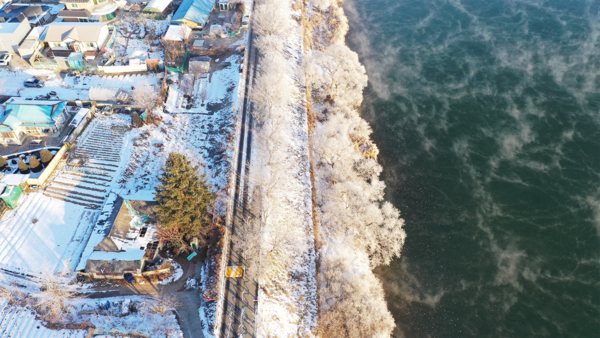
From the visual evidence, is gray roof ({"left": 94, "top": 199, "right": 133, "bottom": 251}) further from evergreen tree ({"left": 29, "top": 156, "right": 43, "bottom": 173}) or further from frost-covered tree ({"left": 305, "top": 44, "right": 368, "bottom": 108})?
frost-covered tree ({"left": 305, "top": 44, "right": 368, "bottom": 108})

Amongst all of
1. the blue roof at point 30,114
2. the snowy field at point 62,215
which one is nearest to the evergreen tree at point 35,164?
the snowy field at point 62,215

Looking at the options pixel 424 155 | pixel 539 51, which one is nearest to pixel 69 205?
pixel 424 155

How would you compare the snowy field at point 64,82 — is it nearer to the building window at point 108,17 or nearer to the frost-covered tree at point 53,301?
the building window at point 108,17

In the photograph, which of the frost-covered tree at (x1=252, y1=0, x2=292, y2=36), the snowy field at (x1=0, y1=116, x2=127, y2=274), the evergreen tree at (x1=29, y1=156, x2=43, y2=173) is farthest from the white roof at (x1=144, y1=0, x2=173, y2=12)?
the evergreen tree at (x1=29, y1=156, x2=43, y2=173)

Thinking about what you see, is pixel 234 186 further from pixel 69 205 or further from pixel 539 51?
pixel 539 51

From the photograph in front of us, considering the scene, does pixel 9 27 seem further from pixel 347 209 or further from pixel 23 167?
pixel 347 209

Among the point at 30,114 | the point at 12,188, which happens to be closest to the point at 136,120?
the point at 30,114
